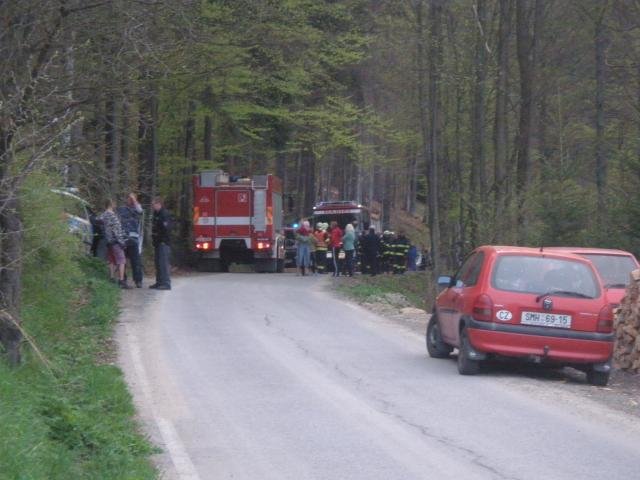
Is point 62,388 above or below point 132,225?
below

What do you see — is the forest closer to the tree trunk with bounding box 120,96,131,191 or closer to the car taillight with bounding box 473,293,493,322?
the tree trunk with bounding box 120,96,131,191

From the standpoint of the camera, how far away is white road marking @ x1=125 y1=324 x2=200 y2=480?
846 cm

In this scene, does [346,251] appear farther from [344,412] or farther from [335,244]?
[344,412]

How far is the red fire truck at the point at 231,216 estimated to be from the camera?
35781 mm

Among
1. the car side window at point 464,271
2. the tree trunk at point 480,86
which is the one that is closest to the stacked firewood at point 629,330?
the car side window at point 464,271

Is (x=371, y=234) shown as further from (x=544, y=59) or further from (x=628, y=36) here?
(x=628, y=36)

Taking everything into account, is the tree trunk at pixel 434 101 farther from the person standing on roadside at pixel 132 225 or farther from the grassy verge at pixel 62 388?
the grassy verge at pixel 62 388

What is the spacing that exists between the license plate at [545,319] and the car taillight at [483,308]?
15.2 inches

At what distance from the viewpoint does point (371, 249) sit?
121ft

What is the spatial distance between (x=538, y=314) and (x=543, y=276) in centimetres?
60

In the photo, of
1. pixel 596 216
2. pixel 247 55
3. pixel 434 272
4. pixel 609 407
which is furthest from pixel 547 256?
pixel 247 55

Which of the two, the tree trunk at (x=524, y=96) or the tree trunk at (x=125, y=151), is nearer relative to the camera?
the tree trunk at (x=125, y=151)

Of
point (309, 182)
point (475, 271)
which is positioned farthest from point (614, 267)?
point (309, 182)

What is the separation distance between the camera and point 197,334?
55.2 ft
